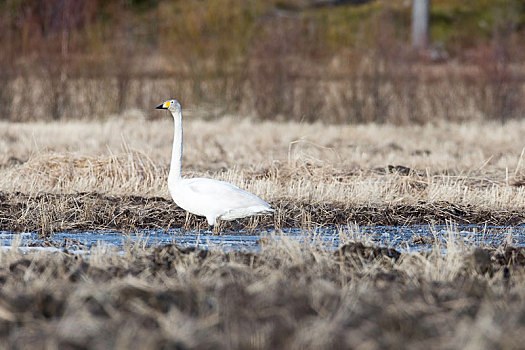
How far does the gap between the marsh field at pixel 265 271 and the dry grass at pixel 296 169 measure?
0.13 feet

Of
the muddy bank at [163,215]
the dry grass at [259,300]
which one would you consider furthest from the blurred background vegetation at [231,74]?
the dry grass at [259,300]

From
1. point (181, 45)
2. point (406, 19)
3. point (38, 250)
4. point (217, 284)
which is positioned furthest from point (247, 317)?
point (406, 19)

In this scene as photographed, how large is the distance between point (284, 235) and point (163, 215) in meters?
2.09

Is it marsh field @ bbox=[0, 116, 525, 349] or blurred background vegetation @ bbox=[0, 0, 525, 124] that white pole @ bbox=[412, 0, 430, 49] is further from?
marsh field @ bbox=[0, 116, 525, 349]

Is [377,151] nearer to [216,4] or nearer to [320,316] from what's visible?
[216,4]

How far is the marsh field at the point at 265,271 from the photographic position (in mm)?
4328

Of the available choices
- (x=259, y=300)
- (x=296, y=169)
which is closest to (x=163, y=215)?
(x=296, y=169)

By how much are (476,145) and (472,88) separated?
227 inches

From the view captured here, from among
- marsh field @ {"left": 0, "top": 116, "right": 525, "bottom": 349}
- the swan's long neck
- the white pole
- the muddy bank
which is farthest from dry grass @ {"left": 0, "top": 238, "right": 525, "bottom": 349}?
the white pole

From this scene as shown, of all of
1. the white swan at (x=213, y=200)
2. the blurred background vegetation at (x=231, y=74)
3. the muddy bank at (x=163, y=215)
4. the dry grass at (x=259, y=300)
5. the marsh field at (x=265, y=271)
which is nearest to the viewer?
the dry grass at (x=259, y=300)

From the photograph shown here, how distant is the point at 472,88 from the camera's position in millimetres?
24625

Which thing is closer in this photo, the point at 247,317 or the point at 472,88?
the point at 247,317

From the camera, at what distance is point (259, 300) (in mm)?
4902

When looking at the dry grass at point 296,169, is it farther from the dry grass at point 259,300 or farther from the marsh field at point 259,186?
the dry grass at point 259,300
